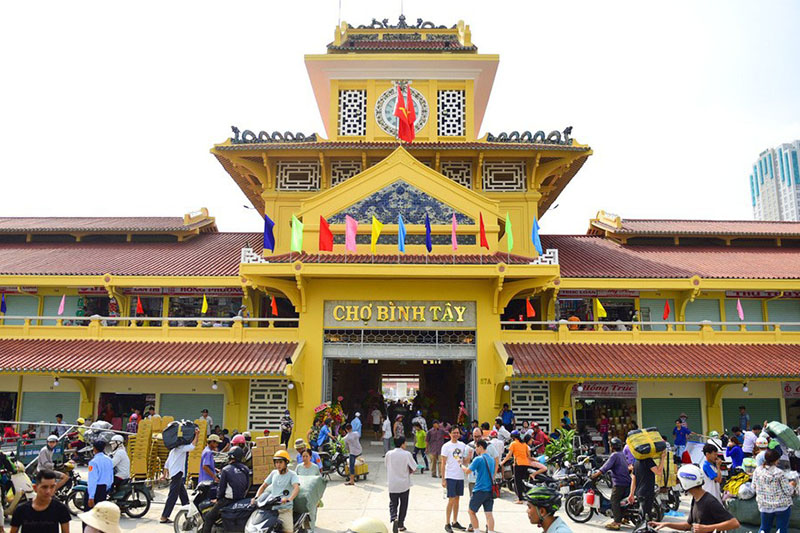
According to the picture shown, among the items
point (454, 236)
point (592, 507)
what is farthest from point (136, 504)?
point (454, 236)

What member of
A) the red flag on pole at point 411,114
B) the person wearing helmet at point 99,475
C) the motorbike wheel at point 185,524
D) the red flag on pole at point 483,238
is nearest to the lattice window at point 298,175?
the red flag on pole at point 411,114

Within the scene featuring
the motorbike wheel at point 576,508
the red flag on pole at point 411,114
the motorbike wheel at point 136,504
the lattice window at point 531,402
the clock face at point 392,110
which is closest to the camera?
the motorbike wheel at point 136,504

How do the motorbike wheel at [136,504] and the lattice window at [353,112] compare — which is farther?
the lattice window at [353,112]

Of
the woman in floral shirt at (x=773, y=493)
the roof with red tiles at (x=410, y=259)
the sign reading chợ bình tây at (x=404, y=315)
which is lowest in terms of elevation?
the woman in floral shirt at (x=773, y=493)

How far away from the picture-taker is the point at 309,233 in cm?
2027

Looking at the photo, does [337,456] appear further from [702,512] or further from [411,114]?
[411,114]

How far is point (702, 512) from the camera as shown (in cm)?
675

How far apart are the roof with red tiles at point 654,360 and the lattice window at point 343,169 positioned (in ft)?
28.7

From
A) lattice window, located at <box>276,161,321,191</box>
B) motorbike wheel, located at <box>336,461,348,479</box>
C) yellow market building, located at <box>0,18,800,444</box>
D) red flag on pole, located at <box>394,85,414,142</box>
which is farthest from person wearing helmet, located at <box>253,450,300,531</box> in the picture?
red flag on pole, located at <box>394,85,414,142</box>

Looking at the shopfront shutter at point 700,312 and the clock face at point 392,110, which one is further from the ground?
the clock face at point 392,110

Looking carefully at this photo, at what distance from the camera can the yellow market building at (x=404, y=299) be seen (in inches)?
758

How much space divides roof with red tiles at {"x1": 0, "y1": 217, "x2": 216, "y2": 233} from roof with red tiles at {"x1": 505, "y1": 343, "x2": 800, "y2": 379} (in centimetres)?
1535

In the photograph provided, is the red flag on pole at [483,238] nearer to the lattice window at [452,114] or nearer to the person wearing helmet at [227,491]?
the lattice window at [452,114]

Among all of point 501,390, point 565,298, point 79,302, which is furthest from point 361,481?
point 79,302
